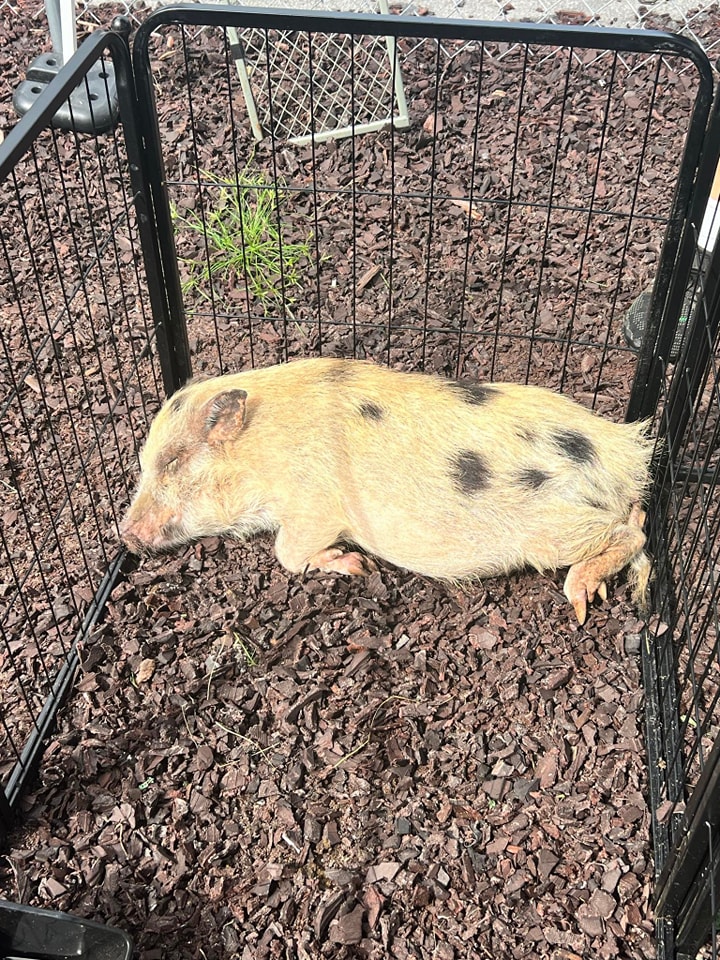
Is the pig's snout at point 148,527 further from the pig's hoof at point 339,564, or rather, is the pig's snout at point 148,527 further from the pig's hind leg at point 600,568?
the pig's hind leg at point 600,568

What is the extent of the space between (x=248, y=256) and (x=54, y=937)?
12.7ft

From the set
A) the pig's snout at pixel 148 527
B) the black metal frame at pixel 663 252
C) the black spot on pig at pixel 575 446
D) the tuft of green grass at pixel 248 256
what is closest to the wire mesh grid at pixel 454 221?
the tuft of green grass at pixel 248 256

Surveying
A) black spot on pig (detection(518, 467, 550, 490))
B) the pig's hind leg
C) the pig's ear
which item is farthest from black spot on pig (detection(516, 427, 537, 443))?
the pig's ear

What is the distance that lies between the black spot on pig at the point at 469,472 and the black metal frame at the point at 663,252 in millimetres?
781

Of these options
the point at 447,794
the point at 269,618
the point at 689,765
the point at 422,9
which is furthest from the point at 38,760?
the point at 422,9

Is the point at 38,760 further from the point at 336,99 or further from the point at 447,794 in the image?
the point at 336,99

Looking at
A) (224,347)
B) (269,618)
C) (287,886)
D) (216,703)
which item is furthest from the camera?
(224,347)

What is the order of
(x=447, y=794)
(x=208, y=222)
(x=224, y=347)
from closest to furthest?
1. (x=447, y=794)
2. (x=224, y=347)
3. (x=208, y=222)

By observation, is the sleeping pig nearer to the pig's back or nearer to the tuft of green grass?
the pig's back

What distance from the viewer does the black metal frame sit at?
10.2 ft

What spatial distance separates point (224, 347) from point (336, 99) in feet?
8.08

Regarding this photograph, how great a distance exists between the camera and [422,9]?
8.25 meters

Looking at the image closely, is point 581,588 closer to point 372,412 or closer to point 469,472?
point 469,472

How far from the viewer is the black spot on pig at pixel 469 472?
4035 mm
